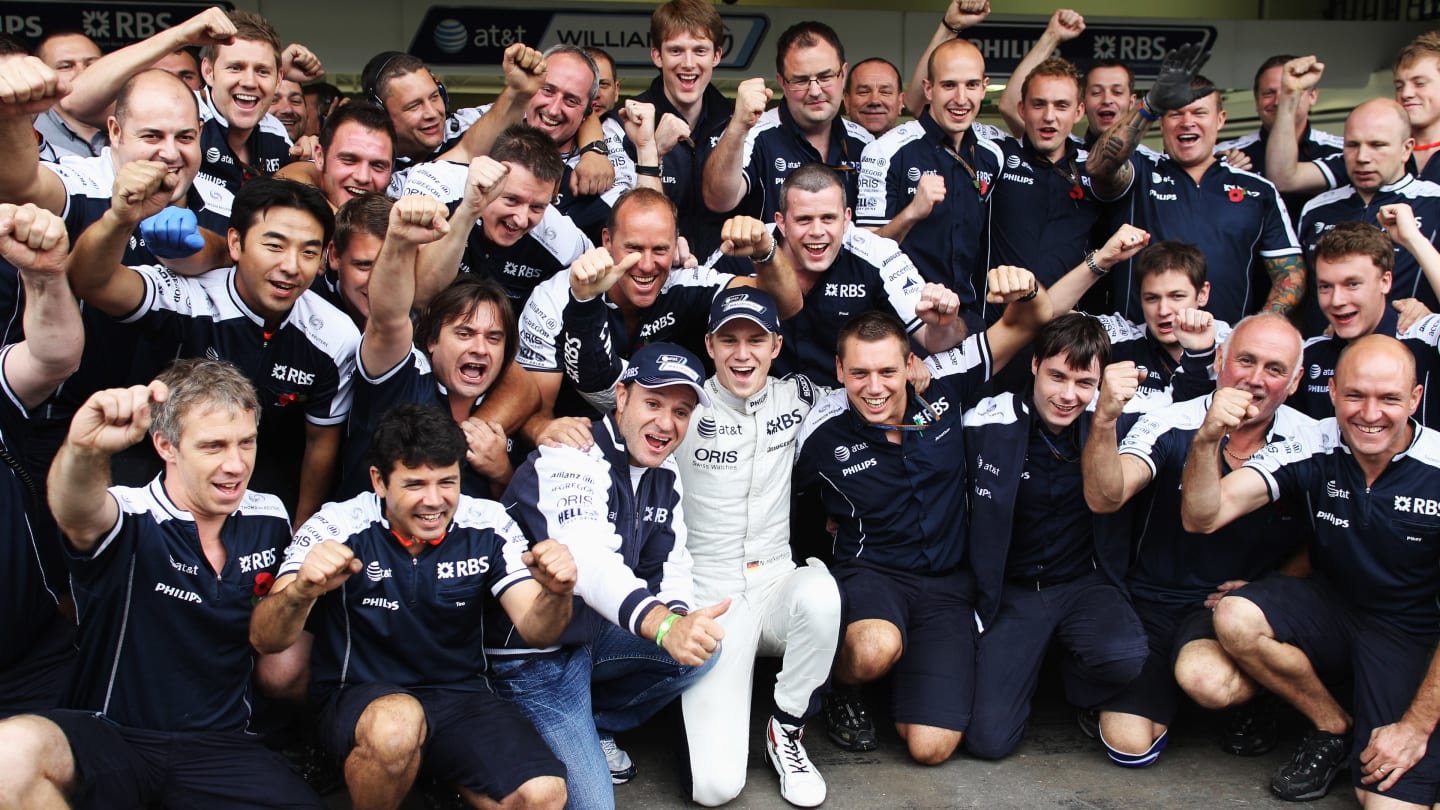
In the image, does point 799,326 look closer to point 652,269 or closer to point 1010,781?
point 652,269

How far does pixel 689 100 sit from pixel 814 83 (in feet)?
1.82

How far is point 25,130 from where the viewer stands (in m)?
3.62

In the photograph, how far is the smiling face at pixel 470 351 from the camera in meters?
4.25

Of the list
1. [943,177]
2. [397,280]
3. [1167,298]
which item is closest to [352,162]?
[397,280]

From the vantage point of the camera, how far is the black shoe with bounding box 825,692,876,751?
14.9ft

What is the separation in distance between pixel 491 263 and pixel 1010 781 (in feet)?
8.83

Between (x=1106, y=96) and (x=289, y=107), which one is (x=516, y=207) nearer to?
(x=289, y=107)

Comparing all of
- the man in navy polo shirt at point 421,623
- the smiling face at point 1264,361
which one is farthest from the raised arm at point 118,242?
the smiling face at point 1264,361

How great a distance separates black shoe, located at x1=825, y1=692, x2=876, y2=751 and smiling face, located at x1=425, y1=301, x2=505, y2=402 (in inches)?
67.2

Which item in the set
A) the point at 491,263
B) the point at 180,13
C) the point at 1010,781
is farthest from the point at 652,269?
the point at 180,13

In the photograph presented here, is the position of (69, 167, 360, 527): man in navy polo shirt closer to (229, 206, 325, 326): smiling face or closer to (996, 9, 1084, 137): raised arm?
(229, 206, 325, 326): smiling face

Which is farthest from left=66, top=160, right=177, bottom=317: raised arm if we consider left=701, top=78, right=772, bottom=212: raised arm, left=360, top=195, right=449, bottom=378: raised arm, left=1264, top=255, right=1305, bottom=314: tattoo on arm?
left=1264, top=255, right=1305, bottom=314: tattoo on arm

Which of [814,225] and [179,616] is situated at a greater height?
[814,225]

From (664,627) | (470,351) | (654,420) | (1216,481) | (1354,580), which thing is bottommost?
(1354,580)
